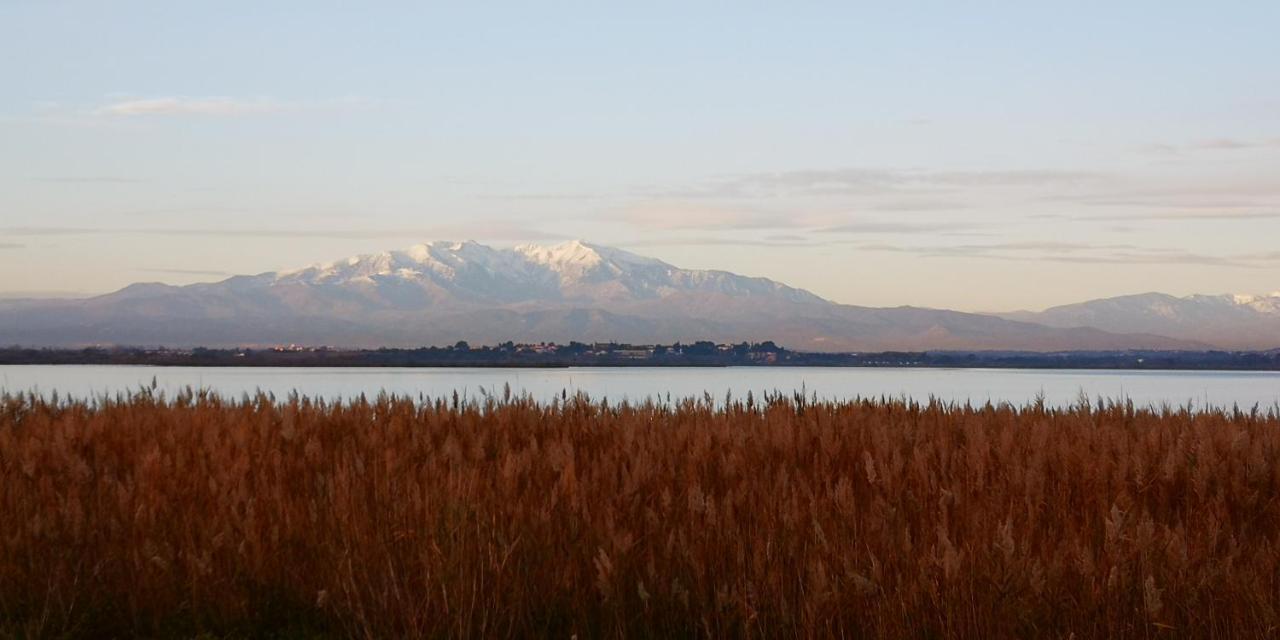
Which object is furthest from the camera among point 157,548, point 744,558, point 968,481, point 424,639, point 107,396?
point 107,396

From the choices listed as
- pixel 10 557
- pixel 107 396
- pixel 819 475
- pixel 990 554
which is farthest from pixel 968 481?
pixel 107 396

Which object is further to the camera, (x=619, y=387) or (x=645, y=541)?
(x=619, y=387)

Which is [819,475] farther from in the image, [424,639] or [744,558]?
[424,639]

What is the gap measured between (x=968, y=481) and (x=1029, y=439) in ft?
11.4

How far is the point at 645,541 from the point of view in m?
7.54

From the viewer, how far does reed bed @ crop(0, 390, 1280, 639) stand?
254 inches

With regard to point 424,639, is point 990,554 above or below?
above

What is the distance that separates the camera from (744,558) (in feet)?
23.1

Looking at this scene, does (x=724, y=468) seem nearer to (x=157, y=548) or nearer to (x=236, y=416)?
(x=157, y=548)

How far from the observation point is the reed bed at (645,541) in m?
6.45

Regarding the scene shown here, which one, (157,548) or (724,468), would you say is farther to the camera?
(724,468)

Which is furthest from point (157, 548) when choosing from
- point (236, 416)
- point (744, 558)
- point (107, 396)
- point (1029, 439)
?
point (107, 396)

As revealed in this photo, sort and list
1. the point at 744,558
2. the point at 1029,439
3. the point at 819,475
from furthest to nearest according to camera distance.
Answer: the point at 1029,439
the point at 819,475
the point at 744,558

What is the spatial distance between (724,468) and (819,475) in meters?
0.88
